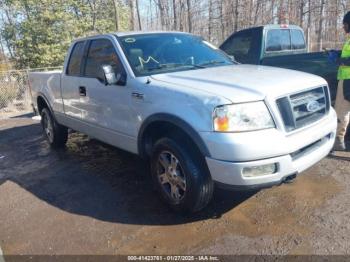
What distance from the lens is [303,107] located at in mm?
3354

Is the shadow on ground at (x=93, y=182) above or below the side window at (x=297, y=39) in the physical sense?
below

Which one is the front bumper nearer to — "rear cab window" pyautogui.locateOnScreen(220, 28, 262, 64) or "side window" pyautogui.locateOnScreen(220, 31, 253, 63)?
"rear cab window" pyautogui.locateOnScreen(220, 28, 262, 64)

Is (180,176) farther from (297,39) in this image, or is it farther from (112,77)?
(297,39)

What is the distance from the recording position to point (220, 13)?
76.7 feet

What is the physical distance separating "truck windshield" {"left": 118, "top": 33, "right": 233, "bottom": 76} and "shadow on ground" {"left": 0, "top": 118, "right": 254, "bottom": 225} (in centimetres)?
154

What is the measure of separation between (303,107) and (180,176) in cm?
140

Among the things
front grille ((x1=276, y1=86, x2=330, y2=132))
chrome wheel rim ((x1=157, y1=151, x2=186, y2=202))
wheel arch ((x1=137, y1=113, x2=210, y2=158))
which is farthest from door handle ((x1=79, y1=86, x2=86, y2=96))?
front grille ((x1=276, y1=86, x2=330, y2=132))

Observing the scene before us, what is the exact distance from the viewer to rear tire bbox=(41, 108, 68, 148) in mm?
6525

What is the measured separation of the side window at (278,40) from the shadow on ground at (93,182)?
3994mm

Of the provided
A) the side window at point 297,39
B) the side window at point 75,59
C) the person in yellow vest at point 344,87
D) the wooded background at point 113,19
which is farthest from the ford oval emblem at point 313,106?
the wooded background at point 113,19

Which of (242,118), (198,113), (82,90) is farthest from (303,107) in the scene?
(82,90)

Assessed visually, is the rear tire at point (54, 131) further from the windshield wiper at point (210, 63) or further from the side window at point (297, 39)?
the side window at point (297, 39)

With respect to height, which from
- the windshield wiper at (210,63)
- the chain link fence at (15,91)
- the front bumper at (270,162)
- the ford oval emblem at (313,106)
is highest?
the windshield wiper at (210,63)

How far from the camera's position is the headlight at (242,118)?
3.01 meters
